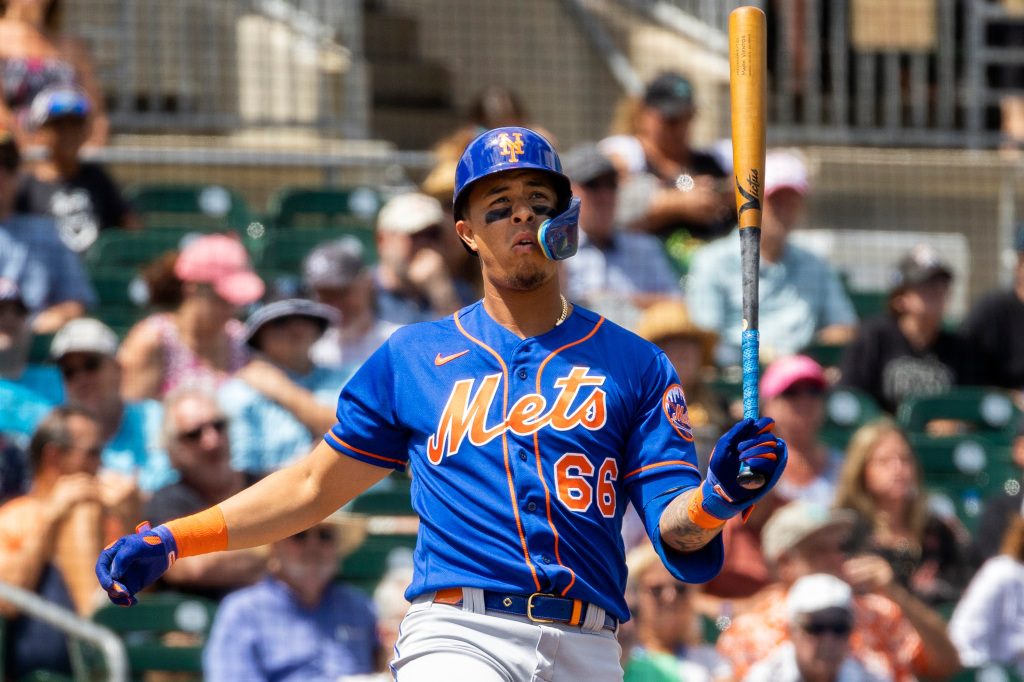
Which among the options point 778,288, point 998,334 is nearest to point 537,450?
point 778,288

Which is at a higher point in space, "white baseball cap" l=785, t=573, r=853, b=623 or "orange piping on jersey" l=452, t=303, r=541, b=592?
"orange piping on jersey" l=452, t=303, r=541, b=592

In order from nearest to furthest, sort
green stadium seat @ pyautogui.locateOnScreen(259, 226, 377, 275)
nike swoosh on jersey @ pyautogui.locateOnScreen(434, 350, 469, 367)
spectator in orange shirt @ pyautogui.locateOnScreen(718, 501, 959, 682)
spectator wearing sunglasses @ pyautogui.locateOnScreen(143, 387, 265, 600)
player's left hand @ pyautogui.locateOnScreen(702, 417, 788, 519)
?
player's left hand @ pyautogui.locateOnScreen(702, 417, 788, 519)
nike swoosh on jersey @ pyautogui.locateOnScreen(434, 350, 469, 367)
spectator in orange shirt @ pyautogui.locateOnScreen(718, 501, 959, 682)
spectator wearing sunglasses @ pyautogui.locateOnScreen(143, 387, 265, 600)
green stadium seat @ pyautogui.locateOnScreen(259, 226, 377, 275)

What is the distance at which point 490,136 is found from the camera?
12.5 ft

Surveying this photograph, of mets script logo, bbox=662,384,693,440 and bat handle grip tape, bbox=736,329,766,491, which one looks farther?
mets script logo, bbox=662,384,693,440

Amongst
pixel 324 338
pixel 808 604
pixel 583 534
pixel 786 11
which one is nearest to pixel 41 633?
pixel 324 338

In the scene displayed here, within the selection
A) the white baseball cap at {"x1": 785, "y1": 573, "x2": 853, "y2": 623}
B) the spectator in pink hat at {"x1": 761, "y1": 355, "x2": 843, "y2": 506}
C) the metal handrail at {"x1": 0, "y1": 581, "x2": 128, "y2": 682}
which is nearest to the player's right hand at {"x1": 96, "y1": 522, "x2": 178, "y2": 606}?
the metal handrail at {"x1": 0, "y1": 581, "x2": 128, "y2": 682}

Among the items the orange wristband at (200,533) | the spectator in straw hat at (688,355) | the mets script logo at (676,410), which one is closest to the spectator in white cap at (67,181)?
the spectator in straw hat at (688,355)

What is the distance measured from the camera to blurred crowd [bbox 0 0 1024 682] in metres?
6.32

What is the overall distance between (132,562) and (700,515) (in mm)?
1177

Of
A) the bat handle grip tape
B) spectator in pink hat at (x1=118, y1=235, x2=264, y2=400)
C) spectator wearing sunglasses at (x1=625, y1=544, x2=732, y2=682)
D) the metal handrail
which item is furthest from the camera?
spectator in pink hat at (x1=118, y1=235, x2=264, y2=400)

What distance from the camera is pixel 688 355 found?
7.57m

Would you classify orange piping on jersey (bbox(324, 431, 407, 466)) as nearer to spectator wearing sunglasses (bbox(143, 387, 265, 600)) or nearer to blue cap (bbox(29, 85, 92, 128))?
spectator wearing sunglasses (bbox(143, 387, 265, 600))

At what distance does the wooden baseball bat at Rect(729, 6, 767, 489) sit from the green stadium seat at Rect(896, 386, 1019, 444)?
4.85 m

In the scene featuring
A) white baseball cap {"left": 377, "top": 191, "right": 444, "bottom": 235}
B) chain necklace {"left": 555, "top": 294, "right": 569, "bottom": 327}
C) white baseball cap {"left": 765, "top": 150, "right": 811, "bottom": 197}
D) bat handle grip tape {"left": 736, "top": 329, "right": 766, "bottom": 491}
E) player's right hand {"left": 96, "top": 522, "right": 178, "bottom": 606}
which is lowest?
player's right hand {"left": 96, "top": 522, "right": 178, "bottom": 606}
